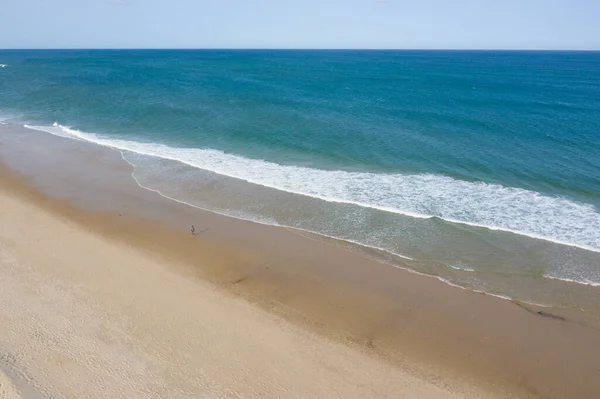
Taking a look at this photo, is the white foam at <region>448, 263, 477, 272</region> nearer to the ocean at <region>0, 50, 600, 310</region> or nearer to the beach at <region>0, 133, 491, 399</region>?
the ocean at <region>0, 50, 600, 310</region>

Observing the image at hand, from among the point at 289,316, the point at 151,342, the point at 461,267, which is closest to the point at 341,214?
the point at 461,267

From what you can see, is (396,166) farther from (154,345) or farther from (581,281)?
(154,345)

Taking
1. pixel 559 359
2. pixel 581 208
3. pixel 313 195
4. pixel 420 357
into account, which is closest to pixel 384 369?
pixel 420 357

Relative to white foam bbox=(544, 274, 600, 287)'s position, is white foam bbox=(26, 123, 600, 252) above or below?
above

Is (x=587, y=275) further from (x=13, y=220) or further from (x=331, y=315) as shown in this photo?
(x=13, y=220)

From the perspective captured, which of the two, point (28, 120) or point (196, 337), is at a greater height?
point (28, 120)

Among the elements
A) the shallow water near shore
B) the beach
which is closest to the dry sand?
the beach
